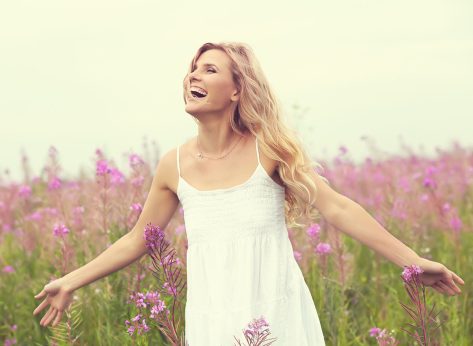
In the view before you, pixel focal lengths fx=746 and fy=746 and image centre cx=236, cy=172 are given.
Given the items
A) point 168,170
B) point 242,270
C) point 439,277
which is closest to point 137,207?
point 168,170

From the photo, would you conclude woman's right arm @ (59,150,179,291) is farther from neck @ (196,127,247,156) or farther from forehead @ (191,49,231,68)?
forehead @ (191,49,231,68)

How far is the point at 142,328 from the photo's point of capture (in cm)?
298

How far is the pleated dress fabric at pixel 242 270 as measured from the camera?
311cm

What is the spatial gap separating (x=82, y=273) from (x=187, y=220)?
62 centimetres

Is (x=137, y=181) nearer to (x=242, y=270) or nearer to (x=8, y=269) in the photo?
(x=242, y=270)

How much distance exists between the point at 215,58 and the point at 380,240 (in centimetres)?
113

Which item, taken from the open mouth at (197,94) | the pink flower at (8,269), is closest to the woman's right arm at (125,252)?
the open mouth at (197,94)

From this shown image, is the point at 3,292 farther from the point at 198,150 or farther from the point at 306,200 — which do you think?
the point at 306,200

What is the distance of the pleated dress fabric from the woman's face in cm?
35

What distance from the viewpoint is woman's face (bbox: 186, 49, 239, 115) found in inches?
132

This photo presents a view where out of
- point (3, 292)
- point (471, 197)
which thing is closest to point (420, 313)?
point (3, 292)

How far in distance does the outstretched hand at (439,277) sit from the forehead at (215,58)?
4.13 ft

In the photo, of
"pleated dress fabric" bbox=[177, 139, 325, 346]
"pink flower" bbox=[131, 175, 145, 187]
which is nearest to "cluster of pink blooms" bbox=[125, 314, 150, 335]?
"pleated dress fabric" bbox=[177, 139, 325, 346]

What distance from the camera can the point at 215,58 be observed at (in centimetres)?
349
